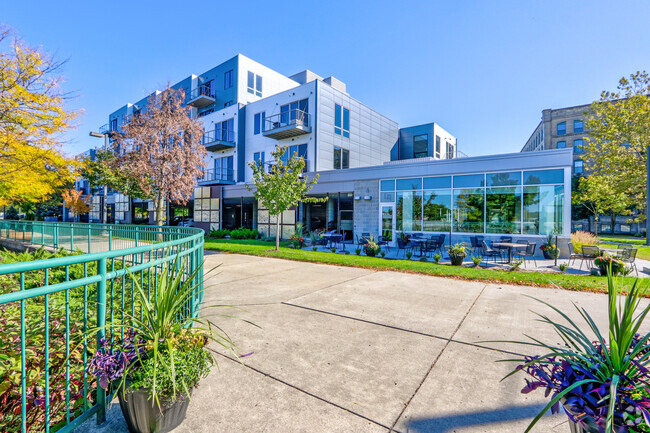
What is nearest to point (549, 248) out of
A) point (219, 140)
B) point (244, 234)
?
point (244, 234)

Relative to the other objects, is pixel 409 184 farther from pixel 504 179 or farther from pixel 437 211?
pixel 504 179

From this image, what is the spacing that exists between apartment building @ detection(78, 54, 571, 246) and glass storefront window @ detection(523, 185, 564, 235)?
5cm

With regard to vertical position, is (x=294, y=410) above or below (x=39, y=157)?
below

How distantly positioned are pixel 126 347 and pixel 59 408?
81 cm

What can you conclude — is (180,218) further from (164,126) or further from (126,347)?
(126,347)

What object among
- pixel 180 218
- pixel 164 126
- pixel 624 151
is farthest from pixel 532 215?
pixel 180 218

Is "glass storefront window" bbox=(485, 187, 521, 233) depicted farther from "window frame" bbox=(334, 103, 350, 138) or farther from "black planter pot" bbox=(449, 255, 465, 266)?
"window frame" bbox=(334, 103, 350, 138)

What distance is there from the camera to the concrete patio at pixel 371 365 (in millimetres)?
2627

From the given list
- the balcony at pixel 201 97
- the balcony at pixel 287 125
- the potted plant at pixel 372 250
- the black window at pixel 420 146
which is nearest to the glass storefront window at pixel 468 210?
the potted plant at pixel 372 250

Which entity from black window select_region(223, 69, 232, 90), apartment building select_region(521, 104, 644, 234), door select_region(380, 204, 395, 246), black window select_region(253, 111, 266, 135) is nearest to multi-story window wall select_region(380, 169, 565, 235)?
door select_region(380, 204, 395, 246)

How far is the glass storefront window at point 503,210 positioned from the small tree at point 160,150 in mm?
17721

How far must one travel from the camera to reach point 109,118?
48.5 meters

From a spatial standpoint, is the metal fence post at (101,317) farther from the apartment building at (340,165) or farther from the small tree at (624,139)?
the small tree at (624,139)

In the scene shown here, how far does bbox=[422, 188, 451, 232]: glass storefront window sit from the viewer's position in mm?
16328
